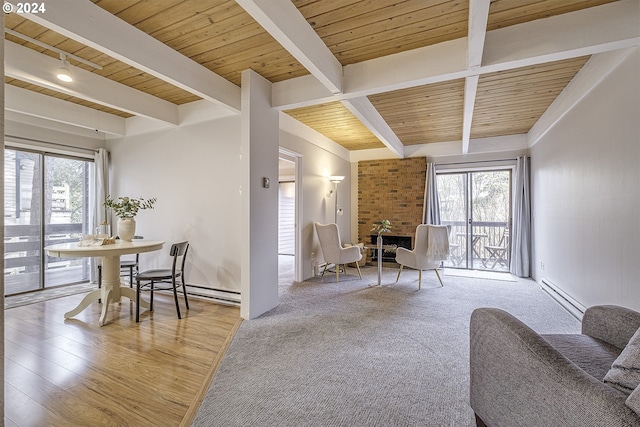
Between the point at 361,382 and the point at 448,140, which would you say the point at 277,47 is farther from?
the point at 448,140

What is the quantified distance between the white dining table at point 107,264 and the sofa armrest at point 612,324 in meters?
3.66

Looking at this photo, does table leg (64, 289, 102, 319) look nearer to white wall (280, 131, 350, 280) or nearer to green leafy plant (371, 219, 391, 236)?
white wall (280, 131, 350, 280)

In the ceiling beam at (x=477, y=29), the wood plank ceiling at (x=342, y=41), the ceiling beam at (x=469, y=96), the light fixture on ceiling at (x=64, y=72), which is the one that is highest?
the wood plank ceiling at (x=342, y=41)

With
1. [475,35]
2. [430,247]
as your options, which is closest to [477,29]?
[475,35]

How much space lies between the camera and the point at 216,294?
376cm

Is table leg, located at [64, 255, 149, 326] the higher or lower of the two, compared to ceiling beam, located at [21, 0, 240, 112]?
lower

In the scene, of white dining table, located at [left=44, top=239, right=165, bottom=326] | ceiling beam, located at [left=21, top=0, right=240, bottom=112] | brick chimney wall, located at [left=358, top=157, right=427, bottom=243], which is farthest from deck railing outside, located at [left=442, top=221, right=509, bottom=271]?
white dining table, located at [left=44, top=239, right=165, bottom=326]

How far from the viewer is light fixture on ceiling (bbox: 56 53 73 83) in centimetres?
262

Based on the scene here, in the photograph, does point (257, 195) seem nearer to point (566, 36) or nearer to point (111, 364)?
point (111, 364)

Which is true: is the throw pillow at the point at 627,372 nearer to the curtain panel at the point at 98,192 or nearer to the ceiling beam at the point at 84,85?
the ceiling beam at the point at 84,85

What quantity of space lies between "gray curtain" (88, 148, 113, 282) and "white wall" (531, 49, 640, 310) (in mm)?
6211

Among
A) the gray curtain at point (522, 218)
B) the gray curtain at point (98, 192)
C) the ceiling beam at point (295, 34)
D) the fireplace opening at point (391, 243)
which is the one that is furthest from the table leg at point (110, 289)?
the gray curtain at point (522, 218)

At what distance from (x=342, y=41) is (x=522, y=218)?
448cm

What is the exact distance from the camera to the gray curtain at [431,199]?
19.0 ft
